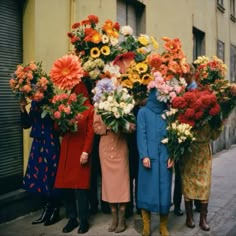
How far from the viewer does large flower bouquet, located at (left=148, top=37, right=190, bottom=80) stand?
5496mm

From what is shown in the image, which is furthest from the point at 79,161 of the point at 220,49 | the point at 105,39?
the point at 220,49

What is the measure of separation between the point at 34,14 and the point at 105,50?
1.37 metres

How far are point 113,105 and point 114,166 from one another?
87cm

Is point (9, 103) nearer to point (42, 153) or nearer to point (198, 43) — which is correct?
point (42, 153)

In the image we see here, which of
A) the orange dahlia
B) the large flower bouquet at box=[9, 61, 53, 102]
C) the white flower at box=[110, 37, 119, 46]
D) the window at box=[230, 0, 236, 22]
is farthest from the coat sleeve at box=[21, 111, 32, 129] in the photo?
the window at box=[230, 0, 236, 22]

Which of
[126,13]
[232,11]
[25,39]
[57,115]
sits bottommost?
[57,115]

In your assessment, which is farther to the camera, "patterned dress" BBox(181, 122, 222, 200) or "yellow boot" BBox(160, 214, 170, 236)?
"patterned dress" BBox(181, 122, 222, 200)

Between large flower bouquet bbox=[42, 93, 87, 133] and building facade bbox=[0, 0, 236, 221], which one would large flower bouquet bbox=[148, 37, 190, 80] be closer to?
large flower bouquet bbox=[42, 93, 87, 133]

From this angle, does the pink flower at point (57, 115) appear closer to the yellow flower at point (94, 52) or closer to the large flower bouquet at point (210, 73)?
the yellow flower at point (94, 52)

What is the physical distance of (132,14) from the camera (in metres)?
9.57

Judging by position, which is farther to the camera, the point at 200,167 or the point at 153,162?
the point at 200,167

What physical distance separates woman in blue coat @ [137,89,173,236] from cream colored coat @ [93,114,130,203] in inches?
9.9

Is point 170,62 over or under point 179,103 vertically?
over

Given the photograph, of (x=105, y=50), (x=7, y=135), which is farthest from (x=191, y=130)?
(x=7, y=135)
